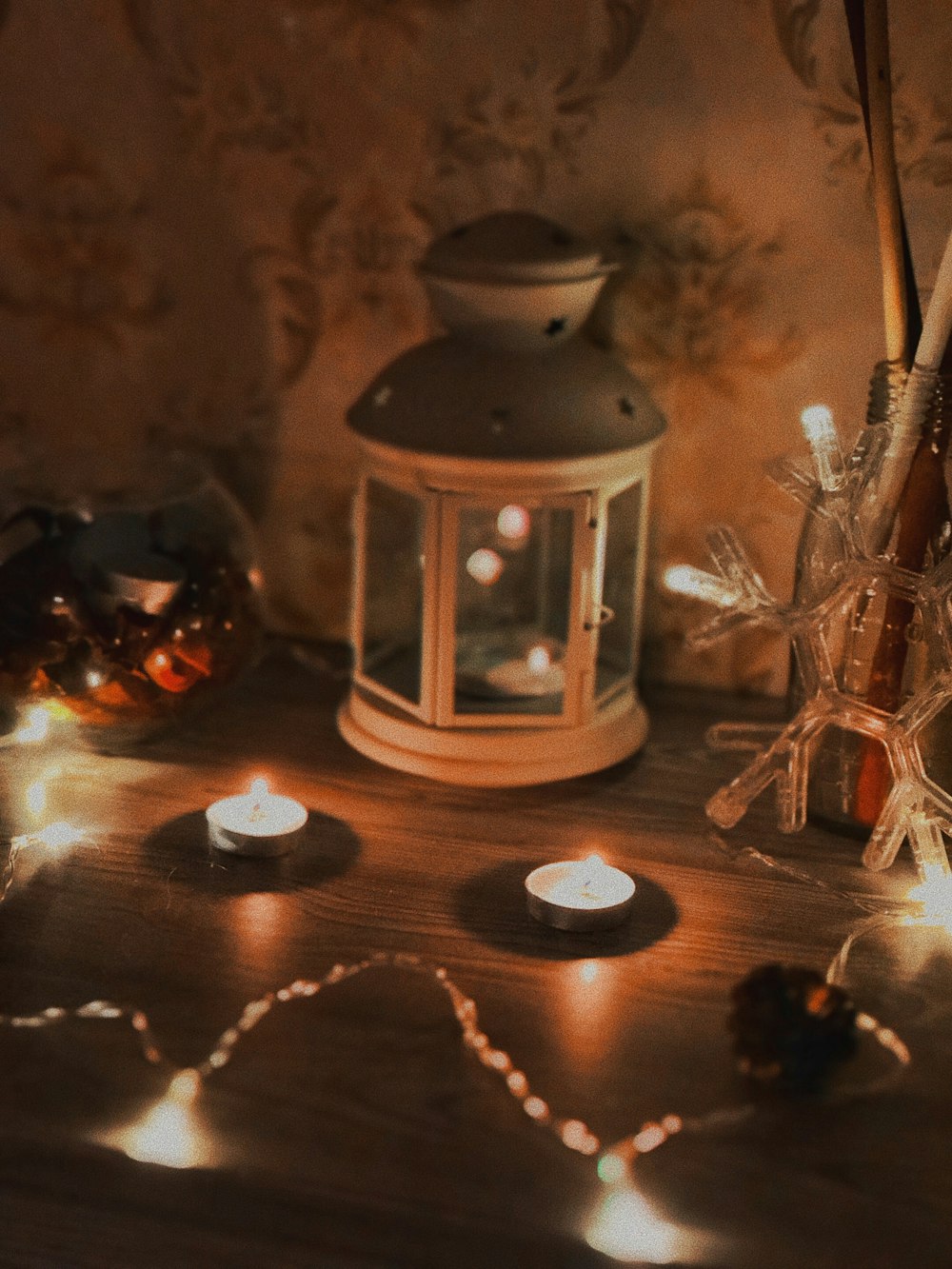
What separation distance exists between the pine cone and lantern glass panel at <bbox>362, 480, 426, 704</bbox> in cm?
52

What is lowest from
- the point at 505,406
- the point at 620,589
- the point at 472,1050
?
the point at 472,1050

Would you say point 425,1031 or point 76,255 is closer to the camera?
point 425,1031

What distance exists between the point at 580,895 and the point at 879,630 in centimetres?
27

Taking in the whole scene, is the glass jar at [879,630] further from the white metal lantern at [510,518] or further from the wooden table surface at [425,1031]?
the white metal lantern at [510,518]

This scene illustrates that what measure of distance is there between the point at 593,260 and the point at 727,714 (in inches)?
15.9

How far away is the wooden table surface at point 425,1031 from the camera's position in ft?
2.12

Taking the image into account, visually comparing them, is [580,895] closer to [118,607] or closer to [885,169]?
[118,607]

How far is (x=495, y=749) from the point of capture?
3.42 ft

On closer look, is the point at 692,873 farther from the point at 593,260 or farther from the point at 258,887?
the point at 593,260

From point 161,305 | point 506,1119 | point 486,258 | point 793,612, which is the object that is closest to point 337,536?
point 161,305

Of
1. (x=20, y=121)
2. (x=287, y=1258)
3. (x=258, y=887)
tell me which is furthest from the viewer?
(x=20, y=121)

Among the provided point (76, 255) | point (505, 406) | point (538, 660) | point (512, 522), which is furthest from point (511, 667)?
point (76, 255)

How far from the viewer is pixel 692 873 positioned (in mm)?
936

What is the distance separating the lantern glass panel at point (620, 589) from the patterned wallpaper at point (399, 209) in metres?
0.09
